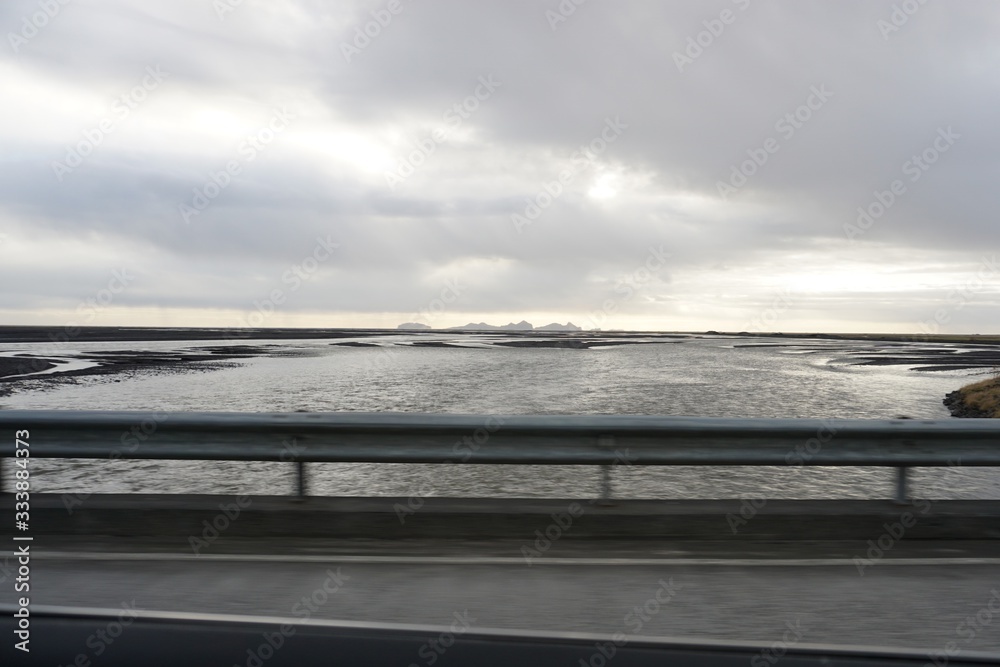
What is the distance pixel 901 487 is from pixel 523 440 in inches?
123

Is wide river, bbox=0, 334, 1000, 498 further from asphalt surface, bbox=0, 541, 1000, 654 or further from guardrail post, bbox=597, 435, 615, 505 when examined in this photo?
asphalt surface, bbox=0, 541, 1000, 654

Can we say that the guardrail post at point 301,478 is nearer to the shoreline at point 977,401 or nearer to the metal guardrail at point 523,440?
the metal guardrail at point 523,440

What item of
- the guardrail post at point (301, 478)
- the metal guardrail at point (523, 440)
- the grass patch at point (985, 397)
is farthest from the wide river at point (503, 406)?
the metal guardrail at point (523, 440)

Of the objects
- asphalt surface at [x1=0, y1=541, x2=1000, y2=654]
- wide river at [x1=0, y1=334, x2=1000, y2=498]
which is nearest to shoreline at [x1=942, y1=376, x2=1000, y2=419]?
wide river at [x1=0, y1=334, x2=1000, y2=498]

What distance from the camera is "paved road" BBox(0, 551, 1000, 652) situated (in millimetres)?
3424

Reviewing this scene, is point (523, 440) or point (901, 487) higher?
point (523, 440)

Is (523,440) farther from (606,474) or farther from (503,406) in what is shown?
(503,406)

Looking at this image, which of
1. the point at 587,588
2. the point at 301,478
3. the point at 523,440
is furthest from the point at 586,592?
the point at 301,478

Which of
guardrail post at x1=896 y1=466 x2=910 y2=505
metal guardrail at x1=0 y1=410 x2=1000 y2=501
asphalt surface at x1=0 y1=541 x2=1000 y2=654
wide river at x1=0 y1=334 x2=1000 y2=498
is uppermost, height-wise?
metal guardrail at x1=0 y1=410 x2=1000 y2=501

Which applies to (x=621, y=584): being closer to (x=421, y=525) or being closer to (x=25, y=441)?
(x=421, y=525)

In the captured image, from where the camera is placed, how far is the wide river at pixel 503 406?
10.2m

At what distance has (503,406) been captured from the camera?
79.1 ft

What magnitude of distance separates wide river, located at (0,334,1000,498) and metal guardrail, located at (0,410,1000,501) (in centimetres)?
381

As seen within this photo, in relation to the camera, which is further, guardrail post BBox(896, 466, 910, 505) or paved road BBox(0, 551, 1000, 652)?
guardrail post BBox(896, 466, 910, 505)
